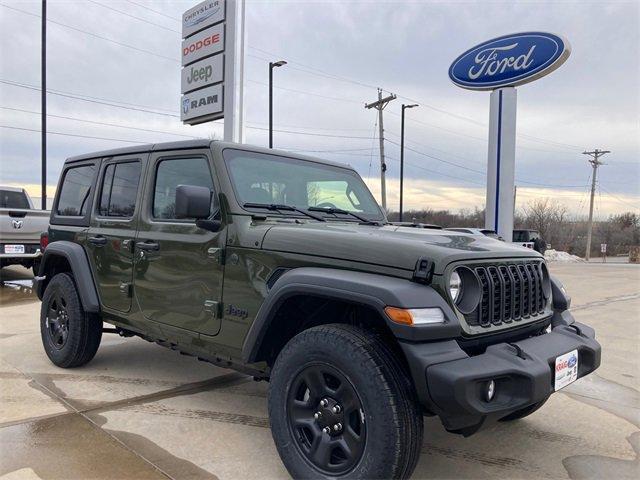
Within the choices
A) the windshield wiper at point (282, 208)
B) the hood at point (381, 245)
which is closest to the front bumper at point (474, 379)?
the hood at point (381, 245)

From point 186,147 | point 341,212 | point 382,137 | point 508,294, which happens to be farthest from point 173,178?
point 382,137

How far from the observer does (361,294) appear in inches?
96.8

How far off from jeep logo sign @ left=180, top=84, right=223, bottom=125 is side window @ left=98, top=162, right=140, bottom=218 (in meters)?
6.19

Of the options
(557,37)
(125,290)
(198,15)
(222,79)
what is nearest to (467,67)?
(557,37)

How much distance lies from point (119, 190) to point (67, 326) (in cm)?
136

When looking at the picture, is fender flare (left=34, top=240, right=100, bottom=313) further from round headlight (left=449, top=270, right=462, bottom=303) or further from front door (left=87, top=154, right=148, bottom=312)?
round headlight (left=449, top=270, right=462, bottom=303)

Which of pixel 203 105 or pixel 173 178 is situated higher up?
pixel 203 105

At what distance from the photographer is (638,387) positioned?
4746 millimetres

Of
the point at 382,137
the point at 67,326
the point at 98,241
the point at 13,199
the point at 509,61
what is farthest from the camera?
the point at 382,137

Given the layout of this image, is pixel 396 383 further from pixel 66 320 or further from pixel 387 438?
pixel 66 320

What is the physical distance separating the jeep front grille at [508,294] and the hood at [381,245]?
0.26 ft

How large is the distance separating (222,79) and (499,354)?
8956 mm

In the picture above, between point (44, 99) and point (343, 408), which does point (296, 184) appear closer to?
point (343, 408)

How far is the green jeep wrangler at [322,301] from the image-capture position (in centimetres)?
234
